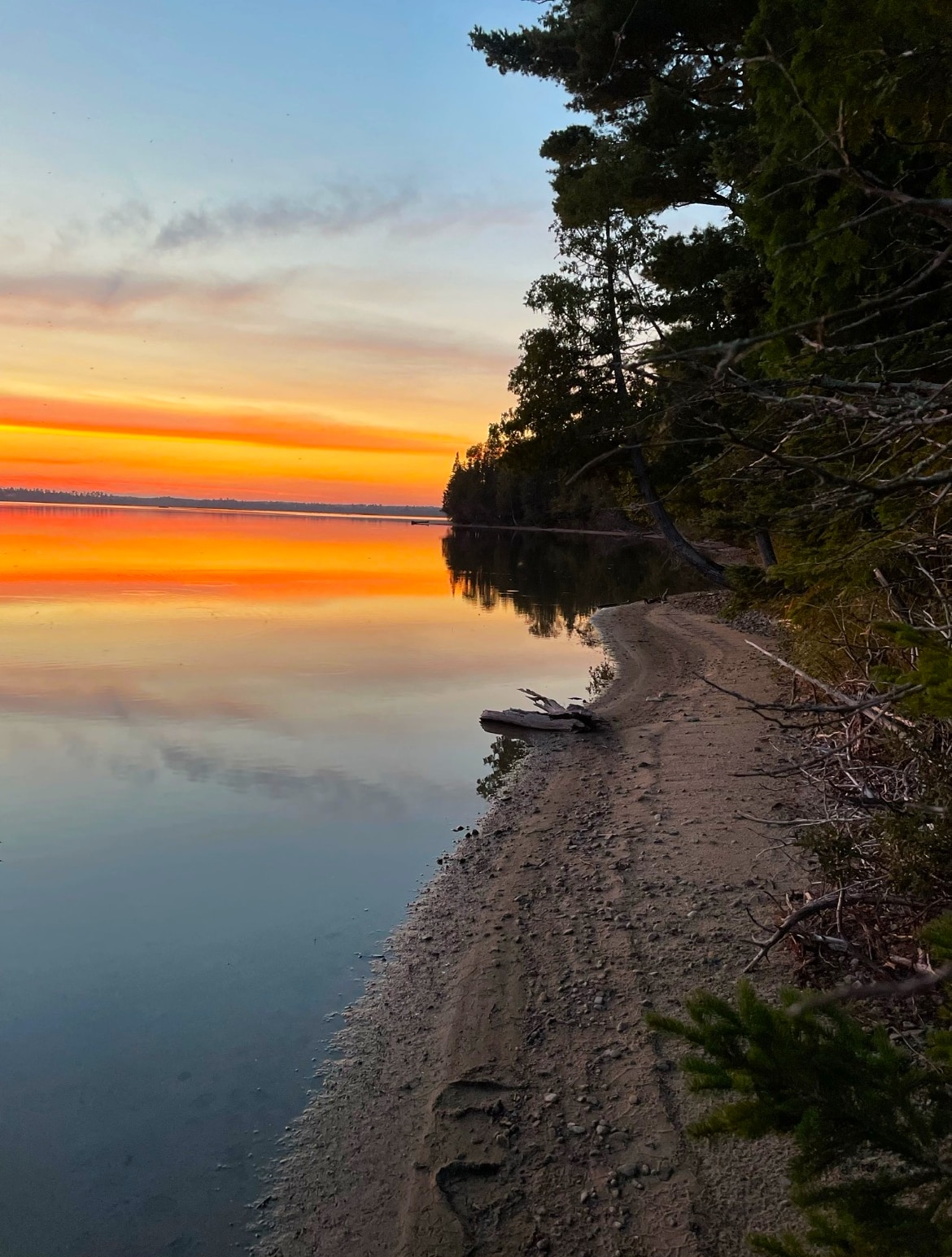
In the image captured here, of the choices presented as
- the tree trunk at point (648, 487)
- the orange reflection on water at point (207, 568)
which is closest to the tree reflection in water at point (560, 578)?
the orange reflection on water at point (207, 568)

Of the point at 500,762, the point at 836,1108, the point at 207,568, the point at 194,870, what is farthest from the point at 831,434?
the point at 207,568

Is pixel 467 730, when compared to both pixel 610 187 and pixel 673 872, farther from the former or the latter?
pixel 610 187

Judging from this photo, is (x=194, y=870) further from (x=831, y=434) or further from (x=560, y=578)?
(x=560, y=578)

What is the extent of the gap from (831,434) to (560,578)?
3603cm

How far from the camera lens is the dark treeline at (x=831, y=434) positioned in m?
1.72

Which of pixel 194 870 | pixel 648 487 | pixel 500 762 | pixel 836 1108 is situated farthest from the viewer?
pixel 648 487

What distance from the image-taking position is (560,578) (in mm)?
38938

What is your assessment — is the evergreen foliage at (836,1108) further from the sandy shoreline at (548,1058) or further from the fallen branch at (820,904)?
the fallen branch at (820,904)

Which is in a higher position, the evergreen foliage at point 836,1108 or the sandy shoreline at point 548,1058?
the evergreen foliage at point 836,1108

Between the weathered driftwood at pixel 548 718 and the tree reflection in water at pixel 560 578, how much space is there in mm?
9417

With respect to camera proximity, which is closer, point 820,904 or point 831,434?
point 831,434

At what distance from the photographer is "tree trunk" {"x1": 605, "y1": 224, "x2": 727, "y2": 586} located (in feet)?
66.0

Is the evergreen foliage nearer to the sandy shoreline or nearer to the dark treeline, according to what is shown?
the dark treeline

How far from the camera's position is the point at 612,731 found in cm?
1120
